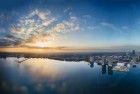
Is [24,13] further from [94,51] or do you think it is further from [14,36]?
[94,51]

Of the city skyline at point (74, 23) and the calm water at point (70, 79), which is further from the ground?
the city skyline at point (74, 23)

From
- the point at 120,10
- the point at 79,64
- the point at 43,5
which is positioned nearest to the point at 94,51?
the point at 79,64

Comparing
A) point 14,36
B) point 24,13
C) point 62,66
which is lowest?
point 62,66

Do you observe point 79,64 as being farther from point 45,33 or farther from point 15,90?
point 15,90

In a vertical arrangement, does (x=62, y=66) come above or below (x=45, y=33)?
below

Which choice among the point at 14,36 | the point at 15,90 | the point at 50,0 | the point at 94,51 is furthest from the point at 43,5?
the point at 15,90

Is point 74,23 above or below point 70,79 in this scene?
above

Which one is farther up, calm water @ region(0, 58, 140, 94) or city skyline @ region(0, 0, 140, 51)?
city skyline @ region(0, 0, 140, 51)
